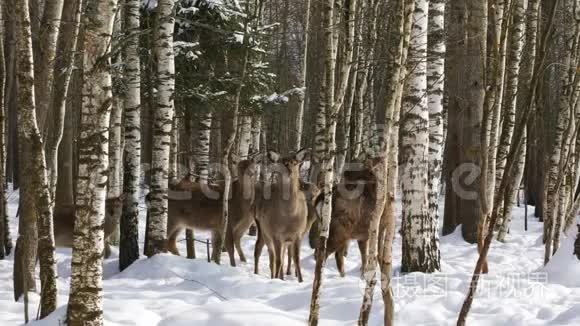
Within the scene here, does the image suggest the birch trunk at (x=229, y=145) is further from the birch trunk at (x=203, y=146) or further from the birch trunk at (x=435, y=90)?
the birch trunk at (x=435, y=90)

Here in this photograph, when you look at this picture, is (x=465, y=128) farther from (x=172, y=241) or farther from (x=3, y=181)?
(x=3, y=181)

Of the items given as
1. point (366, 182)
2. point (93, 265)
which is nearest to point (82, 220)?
point (93, 265)

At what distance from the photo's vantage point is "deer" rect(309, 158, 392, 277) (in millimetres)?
9617

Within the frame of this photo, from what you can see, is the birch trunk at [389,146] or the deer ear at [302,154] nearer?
the birch trunk at [389,146]

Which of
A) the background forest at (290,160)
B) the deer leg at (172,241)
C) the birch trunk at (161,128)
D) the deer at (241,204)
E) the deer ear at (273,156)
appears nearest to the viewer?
the background forest at (290,160)

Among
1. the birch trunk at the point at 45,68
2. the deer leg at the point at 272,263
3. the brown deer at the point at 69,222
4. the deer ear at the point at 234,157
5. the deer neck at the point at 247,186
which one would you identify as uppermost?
the birch trunk at the point at 45,68

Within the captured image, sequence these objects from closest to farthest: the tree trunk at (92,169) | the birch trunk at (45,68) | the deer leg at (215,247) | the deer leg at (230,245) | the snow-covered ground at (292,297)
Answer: the tree trunk at (92,169) < the snow-covered ground at (292,297) < the birch trunk at (45,68) < the deer leg at (215,247) < the deer leg at (230,245)

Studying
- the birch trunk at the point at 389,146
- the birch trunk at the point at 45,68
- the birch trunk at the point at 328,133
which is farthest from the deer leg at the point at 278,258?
the birch trunk at the point at 389,146

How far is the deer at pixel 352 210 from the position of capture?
962 centimetres

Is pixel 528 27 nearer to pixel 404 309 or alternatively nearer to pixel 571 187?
pixel 571 187

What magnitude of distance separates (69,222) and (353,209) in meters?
5.31

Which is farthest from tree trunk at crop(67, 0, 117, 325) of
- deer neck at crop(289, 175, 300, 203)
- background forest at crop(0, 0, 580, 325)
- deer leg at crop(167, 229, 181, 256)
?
deer leg at crop(167, 229, 181, 256)

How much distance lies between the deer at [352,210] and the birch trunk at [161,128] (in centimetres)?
243

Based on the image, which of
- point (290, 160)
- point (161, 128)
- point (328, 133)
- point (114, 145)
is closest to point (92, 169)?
point (328, 133)
